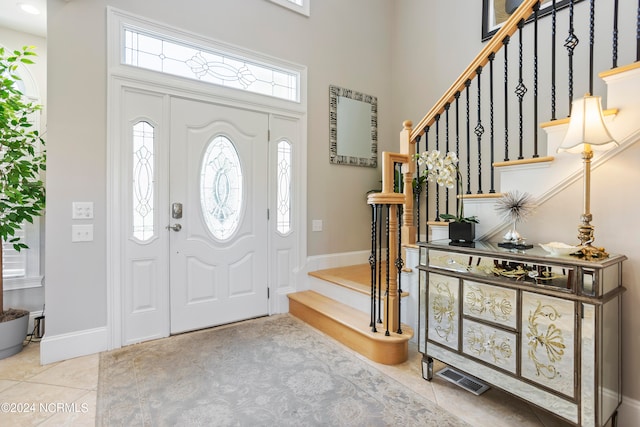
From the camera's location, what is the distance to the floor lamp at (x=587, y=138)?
1493 millimetres

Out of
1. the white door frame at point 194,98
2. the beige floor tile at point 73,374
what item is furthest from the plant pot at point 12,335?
the white door frame at point 194,98

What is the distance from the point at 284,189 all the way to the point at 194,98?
127 centimetres

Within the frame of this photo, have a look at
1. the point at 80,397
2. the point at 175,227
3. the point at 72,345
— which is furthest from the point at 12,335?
the point at 175,227

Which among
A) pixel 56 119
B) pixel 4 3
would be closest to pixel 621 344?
pixel 56 119

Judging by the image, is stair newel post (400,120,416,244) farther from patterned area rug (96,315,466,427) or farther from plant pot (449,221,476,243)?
patterned area rug (96,315,466,427)

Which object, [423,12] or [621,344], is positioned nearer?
[621,344]

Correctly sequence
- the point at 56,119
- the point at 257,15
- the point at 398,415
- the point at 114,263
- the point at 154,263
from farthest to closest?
the point at 257,15 → the point at 154,263 → the point at 114,263 → the point at 56,119 → the point at 398,415

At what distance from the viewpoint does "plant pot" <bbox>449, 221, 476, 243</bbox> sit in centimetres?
206

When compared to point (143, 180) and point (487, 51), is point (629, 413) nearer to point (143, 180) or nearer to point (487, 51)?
point (487, 51)

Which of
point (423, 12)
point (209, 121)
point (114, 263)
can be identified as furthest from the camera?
point (423, 12)

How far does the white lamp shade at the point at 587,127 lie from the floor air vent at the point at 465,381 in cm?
145

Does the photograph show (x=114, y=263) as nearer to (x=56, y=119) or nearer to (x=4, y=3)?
(x=56, y=119)

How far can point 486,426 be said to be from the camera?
1704mm

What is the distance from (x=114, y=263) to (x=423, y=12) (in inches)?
178
